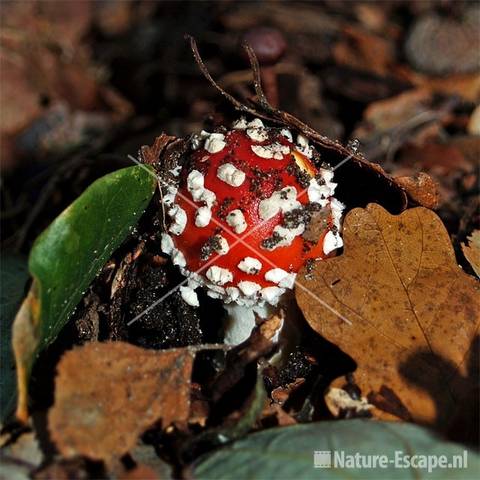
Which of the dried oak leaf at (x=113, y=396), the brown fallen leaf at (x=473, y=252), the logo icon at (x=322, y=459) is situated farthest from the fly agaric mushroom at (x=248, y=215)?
the logo icon at (x=322, y=459)

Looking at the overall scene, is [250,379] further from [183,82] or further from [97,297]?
[183,82]

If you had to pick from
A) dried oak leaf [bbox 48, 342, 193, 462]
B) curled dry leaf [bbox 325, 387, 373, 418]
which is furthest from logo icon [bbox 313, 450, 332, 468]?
dried oak leaf [bbox 48, 342, 193, 462]

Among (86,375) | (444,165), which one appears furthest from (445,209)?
(86,375)

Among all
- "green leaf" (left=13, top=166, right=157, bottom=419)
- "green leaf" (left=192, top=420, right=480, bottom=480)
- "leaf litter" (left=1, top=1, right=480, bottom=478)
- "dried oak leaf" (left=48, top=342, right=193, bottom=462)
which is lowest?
"leaf litter" (left=1, top=1, right=480, bottom=478)

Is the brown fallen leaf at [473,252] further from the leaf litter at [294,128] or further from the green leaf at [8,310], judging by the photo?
the green leaf at [8,310]

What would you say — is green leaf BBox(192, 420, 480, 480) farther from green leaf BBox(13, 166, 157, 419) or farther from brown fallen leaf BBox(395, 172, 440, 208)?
brown fallen leaf BBox(395, 172, 440, 208)

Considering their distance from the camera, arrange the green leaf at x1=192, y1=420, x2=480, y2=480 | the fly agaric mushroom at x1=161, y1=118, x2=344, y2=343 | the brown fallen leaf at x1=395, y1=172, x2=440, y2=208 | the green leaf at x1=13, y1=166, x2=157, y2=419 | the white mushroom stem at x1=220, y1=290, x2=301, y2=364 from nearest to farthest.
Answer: the green leaf at x1=192, y1=420, x2=480, y2=480
the green leaf at x1=13, y1=166, x2=157, y2=419
the fly agaric mushroom at x1=161, y1=118, x2=344, y2=343
the brown fallen leaf at x1=395, y1=172, x2=440, y2=208
the white mushroom stem at x1=220, y1=290, x2=301, y2=364

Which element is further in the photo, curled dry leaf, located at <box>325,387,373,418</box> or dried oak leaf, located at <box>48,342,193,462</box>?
curled dry leaf, located at <box>325,387,373,418</box>

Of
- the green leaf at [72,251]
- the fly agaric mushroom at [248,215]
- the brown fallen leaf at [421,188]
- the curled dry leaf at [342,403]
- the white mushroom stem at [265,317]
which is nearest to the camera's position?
the green leaf at [72,251]
